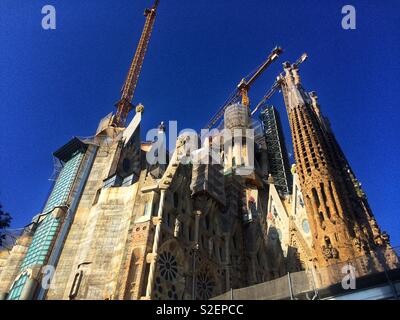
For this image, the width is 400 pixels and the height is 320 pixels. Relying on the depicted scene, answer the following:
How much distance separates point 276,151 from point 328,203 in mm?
35868

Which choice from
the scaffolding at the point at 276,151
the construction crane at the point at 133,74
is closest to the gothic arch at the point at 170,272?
the construction crane at the point at 133,74

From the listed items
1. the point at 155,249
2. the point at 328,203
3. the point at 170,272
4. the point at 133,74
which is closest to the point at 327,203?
the point at 328,203

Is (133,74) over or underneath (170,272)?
over

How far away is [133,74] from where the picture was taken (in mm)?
51000

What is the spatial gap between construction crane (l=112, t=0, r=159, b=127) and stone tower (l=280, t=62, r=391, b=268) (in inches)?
833

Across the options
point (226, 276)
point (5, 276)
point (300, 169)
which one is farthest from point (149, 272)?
point (300, 169)

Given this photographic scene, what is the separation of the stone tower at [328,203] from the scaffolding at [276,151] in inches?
665

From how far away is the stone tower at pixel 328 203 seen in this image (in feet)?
83.0

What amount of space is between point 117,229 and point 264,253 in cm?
1667

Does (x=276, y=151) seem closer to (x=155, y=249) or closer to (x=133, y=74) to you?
(x=133, y=74)

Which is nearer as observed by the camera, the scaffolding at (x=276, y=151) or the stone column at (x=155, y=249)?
the stone column at (x=155, y=249)

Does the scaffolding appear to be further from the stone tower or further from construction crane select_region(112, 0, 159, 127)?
construction crane select_region(112, 0, 159, 127)

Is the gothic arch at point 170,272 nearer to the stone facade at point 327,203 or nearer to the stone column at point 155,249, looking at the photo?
the stone column at point 155,249
